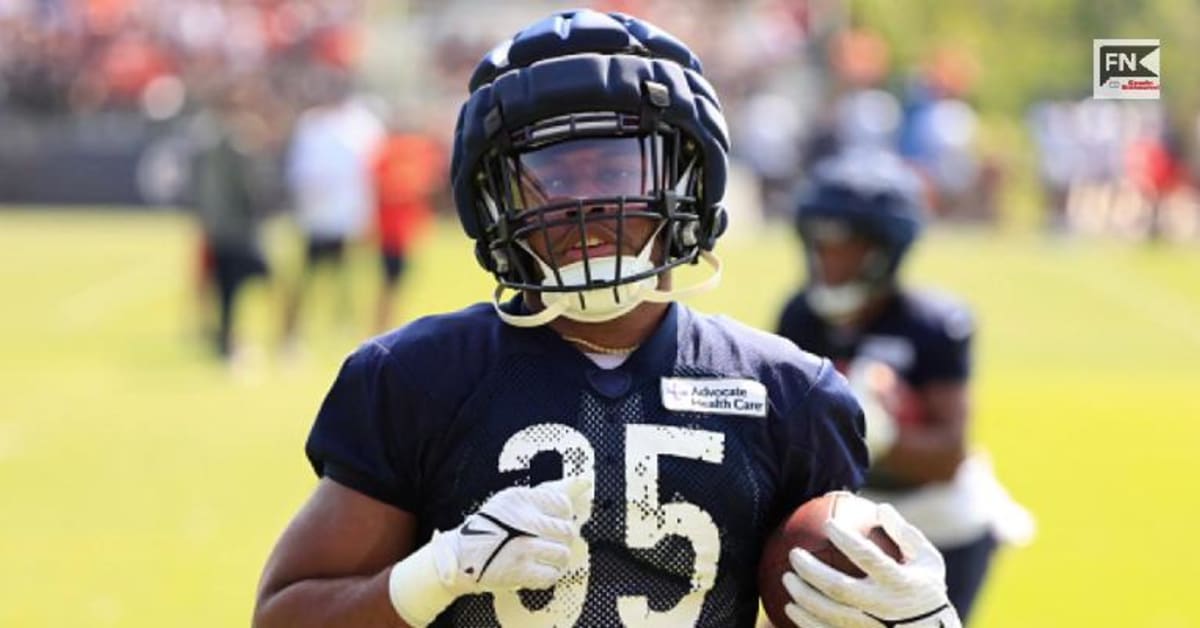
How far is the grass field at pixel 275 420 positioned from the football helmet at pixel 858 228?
272 centimetres

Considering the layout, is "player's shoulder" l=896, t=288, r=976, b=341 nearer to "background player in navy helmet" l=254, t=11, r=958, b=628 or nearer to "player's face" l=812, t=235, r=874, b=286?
"player's face" l=812, t=235, r=874, b=286

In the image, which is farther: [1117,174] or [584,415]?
[1117,174]

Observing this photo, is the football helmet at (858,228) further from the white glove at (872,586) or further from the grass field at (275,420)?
the white glove at (872,586)

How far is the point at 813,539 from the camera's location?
2953mm

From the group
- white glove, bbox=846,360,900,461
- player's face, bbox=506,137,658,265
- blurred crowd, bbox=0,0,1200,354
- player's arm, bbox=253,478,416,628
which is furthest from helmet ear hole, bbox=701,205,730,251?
blurred crowd, bbox=0,0,1200,354

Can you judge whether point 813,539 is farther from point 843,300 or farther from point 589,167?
point 843,300

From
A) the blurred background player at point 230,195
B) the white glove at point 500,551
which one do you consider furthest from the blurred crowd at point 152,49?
the white glove at point 500,551

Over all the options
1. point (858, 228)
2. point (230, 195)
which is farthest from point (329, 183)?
point (858, 228)

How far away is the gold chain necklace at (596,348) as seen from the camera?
3.08 metres

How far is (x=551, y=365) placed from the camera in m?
3.04

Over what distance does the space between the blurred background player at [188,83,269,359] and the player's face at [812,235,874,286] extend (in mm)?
9181

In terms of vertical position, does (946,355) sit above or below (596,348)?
below

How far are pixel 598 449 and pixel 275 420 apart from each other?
1019 cm

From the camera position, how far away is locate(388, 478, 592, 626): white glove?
9.16ft
